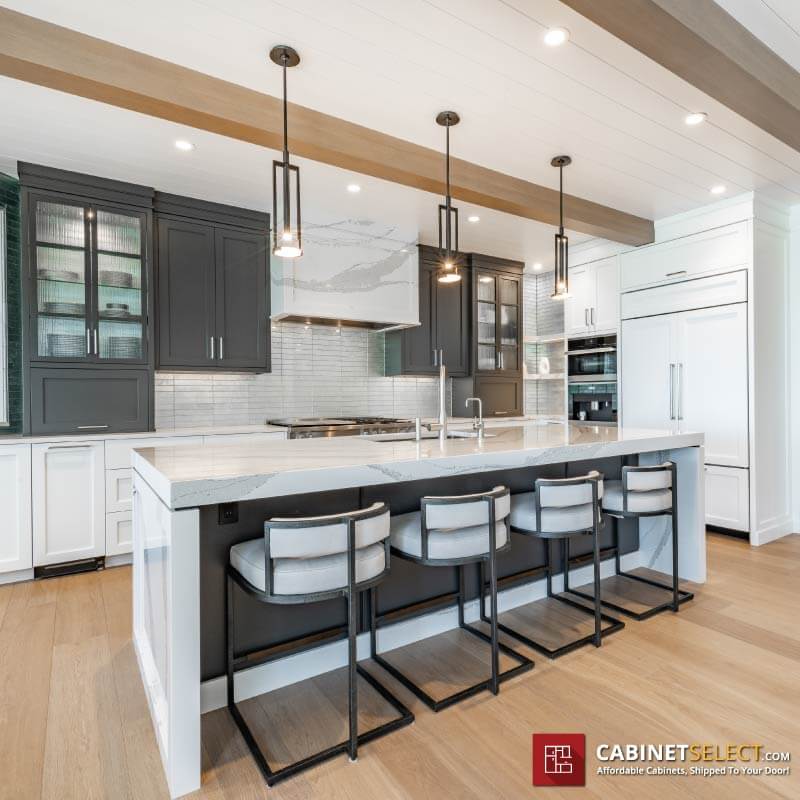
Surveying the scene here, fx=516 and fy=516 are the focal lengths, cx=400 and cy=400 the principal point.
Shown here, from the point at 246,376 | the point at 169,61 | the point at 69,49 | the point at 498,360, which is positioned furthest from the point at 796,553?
the point at 69,49

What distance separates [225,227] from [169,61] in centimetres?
182

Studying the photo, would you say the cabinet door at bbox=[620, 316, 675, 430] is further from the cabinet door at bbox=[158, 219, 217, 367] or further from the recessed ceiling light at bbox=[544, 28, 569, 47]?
the cabinet door at bbox=[158, 219, 217, 367]

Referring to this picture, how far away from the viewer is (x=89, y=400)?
3.57 m

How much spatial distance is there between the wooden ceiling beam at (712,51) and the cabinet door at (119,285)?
3172 mm

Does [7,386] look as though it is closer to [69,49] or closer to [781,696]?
[69,49]

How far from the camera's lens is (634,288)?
4.80 metres

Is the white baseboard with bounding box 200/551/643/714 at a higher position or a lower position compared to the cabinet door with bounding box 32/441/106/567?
lower

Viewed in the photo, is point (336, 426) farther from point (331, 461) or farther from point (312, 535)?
point (312, 535)

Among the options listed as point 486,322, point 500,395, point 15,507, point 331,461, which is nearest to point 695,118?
point 331,461

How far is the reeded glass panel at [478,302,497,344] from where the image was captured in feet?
18.7

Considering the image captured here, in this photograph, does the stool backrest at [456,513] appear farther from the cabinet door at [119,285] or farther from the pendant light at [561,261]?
the cabinet door at [119,285]

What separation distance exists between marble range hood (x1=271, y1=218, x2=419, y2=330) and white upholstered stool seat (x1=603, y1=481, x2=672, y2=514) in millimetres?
2605

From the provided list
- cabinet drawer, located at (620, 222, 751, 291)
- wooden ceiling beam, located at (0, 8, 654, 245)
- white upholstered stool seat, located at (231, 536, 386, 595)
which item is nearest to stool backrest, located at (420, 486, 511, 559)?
white upholstered stool seat, located at (231, 536, 386, 595)

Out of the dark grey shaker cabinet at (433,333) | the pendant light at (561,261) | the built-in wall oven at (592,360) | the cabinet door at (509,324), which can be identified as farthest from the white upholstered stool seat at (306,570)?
the cabinet door at (509,324)
